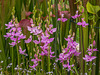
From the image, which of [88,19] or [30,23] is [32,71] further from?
[88,19]

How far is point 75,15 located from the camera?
1695 mm

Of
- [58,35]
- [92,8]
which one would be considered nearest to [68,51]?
[58,35]

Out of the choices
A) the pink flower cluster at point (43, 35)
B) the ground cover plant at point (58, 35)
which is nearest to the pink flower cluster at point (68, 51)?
the ground cover plant at point (58, 35)

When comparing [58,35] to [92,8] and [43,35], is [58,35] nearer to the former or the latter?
[43,35]

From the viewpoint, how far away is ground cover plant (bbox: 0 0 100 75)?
1.62 metres

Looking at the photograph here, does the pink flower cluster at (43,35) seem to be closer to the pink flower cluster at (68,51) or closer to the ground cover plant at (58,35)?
the ground cover plant at (58,35)

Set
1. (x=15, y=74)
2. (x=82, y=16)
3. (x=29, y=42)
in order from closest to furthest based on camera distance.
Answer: (x=82, y=16) → (x=29, y=42) → (x=15, y=74)

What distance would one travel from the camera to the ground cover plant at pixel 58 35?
1.62m

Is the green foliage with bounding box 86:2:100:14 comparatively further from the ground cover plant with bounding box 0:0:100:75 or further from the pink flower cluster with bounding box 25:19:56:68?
the pink flower cluster with bounding box 25:19:56:68

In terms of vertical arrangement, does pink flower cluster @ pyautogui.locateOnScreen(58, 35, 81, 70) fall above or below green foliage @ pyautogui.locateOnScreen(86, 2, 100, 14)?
below

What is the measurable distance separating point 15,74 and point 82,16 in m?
0.98

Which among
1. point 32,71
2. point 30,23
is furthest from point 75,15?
point 32,71

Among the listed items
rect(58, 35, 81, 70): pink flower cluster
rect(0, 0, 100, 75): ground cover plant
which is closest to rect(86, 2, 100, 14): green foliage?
rect(0, 0, 100, 75): ground cover plant

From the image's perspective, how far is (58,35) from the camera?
180 cm
